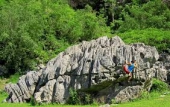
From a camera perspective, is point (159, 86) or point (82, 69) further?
point (159, 86)

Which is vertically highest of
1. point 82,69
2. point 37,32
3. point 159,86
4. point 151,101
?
point 37,32

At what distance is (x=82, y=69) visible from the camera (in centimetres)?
2711

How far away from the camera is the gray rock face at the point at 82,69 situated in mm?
26406

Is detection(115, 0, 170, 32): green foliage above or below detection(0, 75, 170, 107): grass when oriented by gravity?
above

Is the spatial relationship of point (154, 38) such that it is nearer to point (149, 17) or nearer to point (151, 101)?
point (149, 17)

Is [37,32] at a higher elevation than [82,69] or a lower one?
higher

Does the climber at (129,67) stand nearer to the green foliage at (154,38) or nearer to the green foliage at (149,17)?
the green foliage at (154,38)

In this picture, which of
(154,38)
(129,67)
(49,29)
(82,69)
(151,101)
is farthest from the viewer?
(49,29)

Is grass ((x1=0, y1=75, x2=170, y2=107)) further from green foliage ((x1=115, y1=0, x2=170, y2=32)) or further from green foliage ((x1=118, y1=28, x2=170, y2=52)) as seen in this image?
green foliage ((x1=115, y1=0, x2=170, y2=32))

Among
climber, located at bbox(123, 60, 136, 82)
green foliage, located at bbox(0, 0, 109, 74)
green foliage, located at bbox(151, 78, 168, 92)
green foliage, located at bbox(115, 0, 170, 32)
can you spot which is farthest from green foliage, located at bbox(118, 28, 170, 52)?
climber, located at bbox(123, 60, 136, 82)

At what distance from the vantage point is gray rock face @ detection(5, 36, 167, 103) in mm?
26406

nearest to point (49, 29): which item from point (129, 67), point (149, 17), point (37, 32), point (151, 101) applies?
point (37, 32)

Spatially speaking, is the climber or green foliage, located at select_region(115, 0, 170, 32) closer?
the climber

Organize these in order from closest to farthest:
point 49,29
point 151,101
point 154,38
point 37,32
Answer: point 151,101 → point 154,38 → point 37,32 → point 49,29
